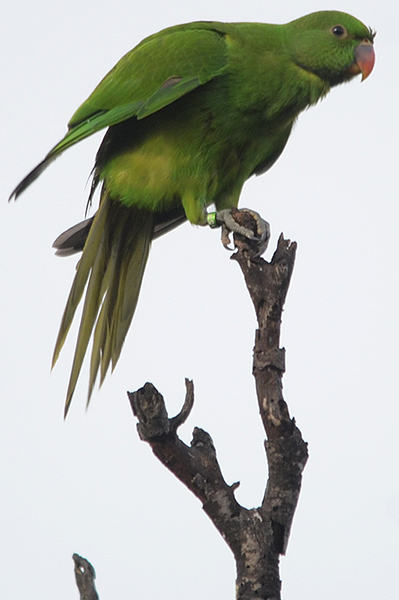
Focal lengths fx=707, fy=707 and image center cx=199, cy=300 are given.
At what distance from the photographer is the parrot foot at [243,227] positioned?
2.75m

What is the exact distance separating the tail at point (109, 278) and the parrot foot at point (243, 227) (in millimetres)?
606

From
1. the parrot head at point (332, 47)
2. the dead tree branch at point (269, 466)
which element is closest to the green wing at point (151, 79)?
the parrot head at point (332, 47)

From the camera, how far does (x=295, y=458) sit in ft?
6.72

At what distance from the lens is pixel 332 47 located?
11.2 ft

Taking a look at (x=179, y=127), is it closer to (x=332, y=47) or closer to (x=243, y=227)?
(x=243, y=227)

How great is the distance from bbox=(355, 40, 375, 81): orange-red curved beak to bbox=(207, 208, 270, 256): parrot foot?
1024mm

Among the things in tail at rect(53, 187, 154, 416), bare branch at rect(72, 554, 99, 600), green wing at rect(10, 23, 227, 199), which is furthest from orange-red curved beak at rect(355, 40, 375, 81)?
bare branch at rect(72, 554, 99, 600)

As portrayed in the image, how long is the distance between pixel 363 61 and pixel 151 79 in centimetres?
103

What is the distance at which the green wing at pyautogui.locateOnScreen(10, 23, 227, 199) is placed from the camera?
10.4 feet

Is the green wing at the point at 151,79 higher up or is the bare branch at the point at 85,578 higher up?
the green wing at the point at 151,79

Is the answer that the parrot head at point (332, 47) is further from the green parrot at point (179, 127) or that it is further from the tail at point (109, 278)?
the tail at point (109, 278)

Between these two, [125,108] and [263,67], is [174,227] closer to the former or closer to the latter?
[125,108]

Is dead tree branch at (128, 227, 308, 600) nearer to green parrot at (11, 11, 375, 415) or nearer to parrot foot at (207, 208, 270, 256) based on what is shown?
parrot foot at (207, 208, 270, 256)

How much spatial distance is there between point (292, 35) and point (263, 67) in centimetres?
35
